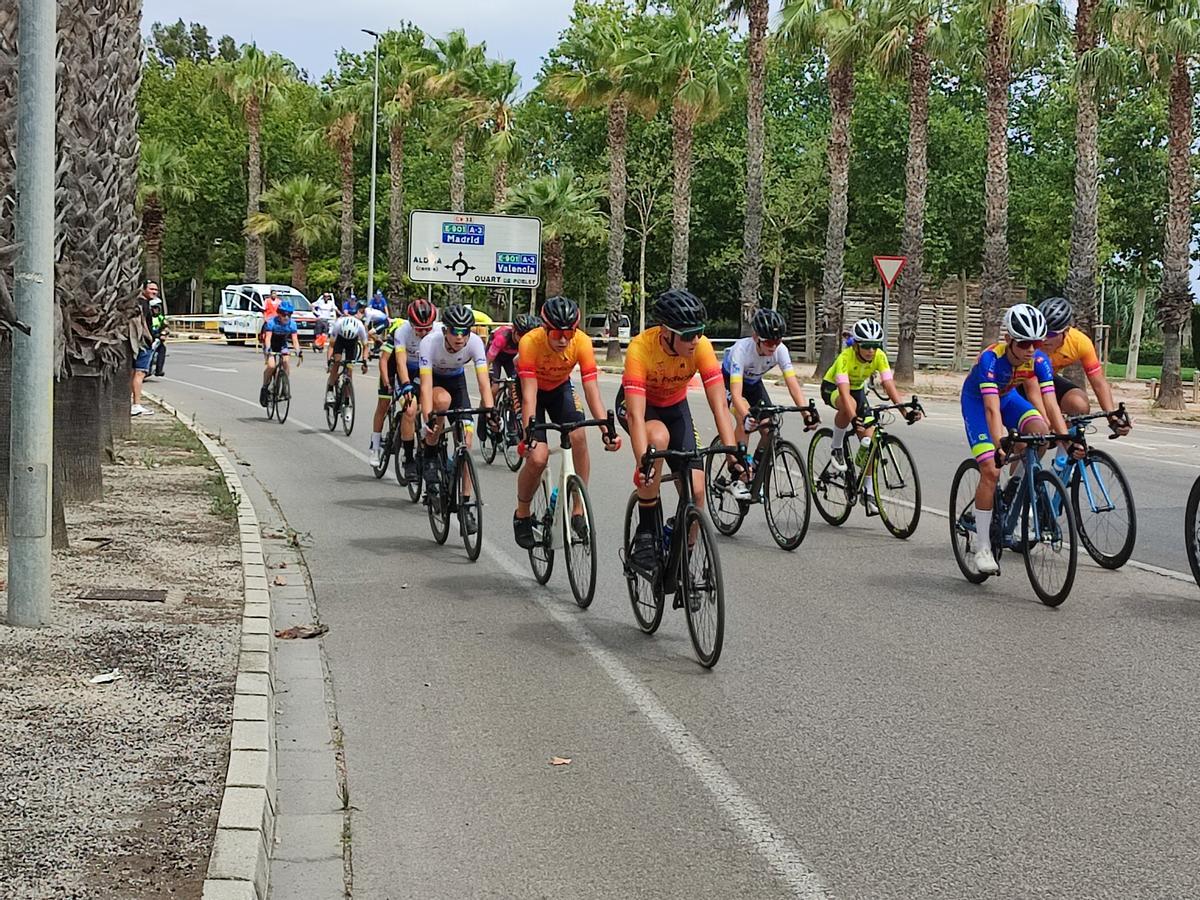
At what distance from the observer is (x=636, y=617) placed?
8867 mm

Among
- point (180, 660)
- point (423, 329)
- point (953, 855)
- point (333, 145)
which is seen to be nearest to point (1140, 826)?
point (953, 855)

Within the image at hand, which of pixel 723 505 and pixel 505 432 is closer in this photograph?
pixel 723 505

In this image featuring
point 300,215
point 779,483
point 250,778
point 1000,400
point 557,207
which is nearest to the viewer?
point 250,778

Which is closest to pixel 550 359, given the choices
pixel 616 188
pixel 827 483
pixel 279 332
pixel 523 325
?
pixel 827 483

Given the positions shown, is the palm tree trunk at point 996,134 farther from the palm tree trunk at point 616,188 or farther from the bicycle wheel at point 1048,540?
the bicycle wheel at point 1048,540

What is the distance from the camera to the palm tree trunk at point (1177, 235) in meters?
29.1

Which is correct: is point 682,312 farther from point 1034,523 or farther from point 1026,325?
point 1034,523

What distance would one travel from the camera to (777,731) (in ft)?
21.5

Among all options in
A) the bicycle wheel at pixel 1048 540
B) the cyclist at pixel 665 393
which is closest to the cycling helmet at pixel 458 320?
the cyclist at pixel 665 393

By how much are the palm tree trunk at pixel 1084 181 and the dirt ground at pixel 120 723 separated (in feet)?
75.7

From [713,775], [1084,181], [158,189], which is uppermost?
[158,189]

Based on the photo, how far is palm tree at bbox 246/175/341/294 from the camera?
6700cm

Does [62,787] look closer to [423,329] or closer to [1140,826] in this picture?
[1140,826]

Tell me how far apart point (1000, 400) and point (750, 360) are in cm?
266
